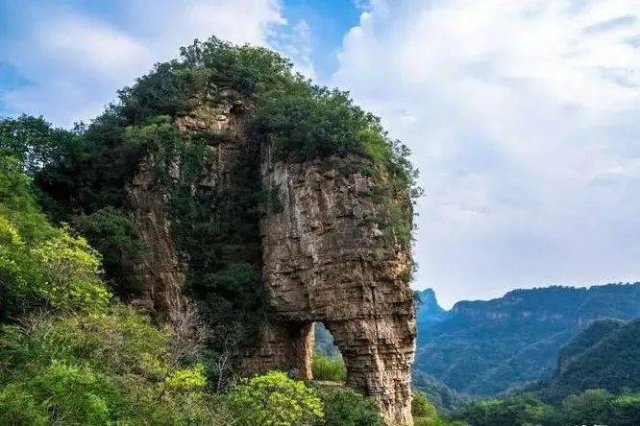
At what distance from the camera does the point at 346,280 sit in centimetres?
2567

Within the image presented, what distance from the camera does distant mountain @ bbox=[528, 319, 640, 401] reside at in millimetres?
78375

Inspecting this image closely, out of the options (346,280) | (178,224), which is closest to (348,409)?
(346,280)

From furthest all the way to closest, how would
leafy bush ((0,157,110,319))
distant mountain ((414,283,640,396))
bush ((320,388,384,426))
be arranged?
distant mountain ((414,283,640,396))
bush ((320,388,384,426))
leafy bush ((0,157,110,319))

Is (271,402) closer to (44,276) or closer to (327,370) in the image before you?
(44,276)

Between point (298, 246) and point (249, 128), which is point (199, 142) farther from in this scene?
point (298, 246)

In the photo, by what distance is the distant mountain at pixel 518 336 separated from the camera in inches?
5719

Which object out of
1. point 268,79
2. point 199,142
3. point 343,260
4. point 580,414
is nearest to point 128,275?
point 199,142

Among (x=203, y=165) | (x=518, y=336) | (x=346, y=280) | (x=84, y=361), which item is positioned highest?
(x=203, y=165)

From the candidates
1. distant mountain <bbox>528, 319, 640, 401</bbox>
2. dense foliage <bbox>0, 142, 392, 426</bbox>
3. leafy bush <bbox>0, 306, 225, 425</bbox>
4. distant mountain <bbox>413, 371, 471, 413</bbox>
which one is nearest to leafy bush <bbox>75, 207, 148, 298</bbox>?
dense foliage <bbox>0, 142, 392, 426</bbox>

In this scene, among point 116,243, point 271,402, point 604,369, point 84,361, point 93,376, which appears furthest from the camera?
point 604,369

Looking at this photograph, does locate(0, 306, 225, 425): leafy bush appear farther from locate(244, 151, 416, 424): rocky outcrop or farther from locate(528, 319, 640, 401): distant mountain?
locate(528, 319, 640, 401): distant mountain

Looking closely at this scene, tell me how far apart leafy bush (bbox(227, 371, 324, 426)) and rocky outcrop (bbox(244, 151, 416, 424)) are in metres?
7.67

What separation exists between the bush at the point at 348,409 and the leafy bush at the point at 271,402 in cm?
442

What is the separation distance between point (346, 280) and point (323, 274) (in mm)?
1117
